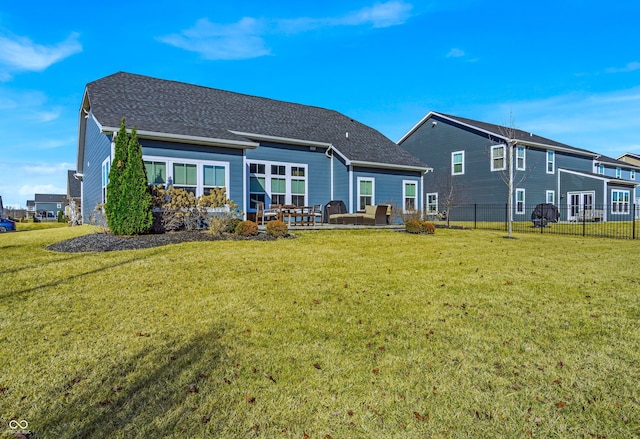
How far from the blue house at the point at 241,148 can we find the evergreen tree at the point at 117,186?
1106mm

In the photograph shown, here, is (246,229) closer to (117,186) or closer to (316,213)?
(117,186)

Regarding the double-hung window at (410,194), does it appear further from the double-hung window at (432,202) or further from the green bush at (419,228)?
the double-hung window at (432,202)

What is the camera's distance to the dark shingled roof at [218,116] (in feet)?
41.6

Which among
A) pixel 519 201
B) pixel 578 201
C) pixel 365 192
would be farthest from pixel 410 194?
pixel 578 201

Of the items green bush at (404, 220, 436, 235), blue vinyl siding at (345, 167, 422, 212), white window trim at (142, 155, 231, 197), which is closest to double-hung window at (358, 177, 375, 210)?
blue vinyl siding at (345, 167, 422, 212)

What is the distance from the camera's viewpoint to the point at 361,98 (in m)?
24.4

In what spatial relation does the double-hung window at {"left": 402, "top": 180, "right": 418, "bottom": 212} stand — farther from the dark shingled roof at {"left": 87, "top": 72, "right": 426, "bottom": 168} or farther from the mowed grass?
the mowed grass

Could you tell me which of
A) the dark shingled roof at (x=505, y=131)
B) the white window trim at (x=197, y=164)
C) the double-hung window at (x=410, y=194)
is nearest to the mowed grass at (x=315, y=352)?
the white window trim at (x=197, y=164)

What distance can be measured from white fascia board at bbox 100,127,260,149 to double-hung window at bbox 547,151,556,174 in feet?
77.4

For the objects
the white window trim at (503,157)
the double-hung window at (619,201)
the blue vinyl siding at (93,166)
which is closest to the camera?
the blue vinyl siding at (93,166)

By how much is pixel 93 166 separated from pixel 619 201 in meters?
36.0

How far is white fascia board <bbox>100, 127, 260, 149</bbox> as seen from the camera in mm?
Result: 11008

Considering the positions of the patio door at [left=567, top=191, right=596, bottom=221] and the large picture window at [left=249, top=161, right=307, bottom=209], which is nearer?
the large picture window at [left=249, top=161, right=307, bottom=209]

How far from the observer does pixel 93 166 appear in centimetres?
1638
